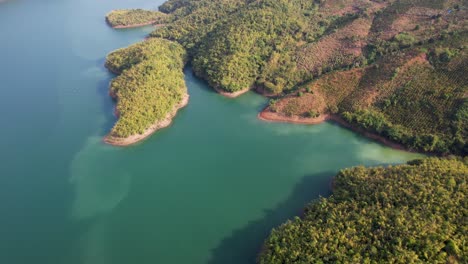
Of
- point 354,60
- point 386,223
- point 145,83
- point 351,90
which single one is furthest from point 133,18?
point 386,223

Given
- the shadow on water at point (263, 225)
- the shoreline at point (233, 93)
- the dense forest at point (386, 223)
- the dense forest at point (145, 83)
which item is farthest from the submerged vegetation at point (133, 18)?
the dense forest at point (386, 223)

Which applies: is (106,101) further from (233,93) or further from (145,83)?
(233,93)

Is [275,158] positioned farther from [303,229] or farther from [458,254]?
[458,254]

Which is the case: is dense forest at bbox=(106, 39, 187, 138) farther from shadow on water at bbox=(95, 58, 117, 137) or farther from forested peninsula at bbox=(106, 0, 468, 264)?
shadow on water at bbox=(95, 58, 117, 137)

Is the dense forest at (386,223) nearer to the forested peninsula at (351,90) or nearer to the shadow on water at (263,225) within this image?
the forested peninsula at (351,90)

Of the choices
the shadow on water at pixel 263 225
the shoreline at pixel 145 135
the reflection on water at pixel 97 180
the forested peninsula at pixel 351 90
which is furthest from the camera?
the shoreline at pixel 145 135

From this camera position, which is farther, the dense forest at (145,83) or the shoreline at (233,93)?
the shoreline at (233,93)
